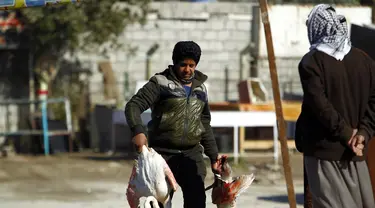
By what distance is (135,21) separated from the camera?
17.9 meters

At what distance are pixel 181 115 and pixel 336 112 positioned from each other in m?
1.44

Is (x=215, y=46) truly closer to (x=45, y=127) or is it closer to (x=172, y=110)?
(x=45, y=127)

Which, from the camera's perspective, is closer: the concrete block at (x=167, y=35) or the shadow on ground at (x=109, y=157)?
the shadow on ground at (x=109, y=157)

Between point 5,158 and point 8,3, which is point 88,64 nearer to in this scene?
point 5,158

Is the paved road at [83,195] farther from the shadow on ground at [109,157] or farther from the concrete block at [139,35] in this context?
the concrete block at [139,35]

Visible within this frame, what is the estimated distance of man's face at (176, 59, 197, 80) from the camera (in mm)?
6578

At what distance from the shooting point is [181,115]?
260 inches

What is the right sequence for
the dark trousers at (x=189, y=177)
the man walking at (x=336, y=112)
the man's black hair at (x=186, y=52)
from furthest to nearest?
the dark trousers at (x=189, y=177) < the man's black hair at (x=186, y=52) < the man walking at (x=336, y=112)

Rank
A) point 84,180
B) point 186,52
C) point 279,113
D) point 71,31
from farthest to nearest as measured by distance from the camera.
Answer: point 71,31 → point 84,180 → point 279,113 → point 186,52

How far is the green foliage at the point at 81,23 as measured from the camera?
1662 cm

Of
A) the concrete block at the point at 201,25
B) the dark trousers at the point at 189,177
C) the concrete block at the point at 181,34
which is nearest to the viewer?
the dark trousers at the point at 189,177

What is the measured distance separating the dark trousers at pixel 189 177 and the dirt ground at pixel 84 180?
3.88 m

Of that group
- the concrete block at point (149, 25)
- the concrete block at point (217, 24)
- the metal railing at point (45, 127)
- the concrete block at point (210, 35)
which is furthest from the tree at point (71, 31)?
the concrete block at point (217, 24)

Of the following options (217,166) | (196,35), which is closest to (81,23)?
(196,35)
